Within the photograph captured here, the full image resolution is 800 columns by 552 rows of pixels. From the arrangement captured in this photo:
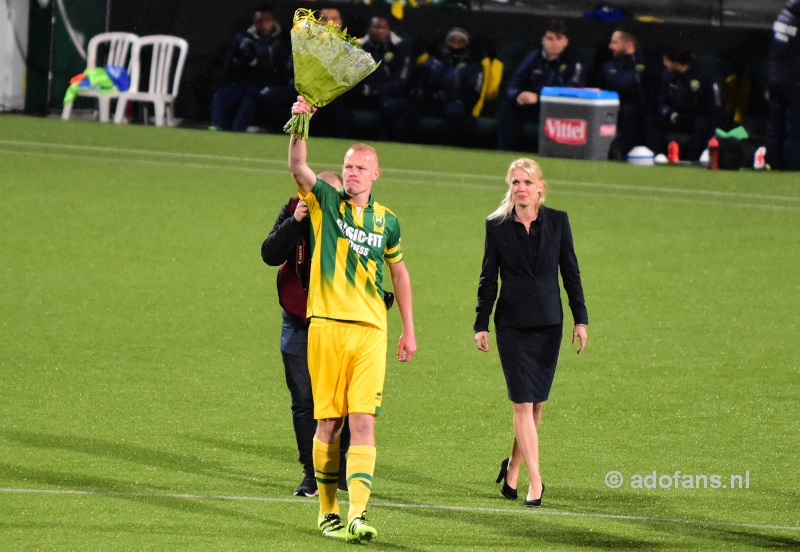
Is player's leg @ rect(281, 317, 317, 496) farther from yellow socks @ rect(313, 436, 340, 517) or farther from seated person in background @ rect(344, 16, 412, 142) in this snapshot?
seated person in background @ rect(344, 16, 412, 142)

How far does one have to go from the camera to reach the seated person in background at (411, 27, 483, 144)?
22.4 metres

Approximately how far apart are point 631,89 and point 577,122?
3.47 ft

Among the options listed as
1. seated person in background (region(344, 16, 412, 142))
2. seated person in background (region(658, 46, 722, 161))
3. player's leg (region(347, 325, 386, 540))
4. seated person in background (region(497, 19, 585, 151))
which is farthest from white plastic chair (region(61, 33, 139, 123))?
player's leg (region(347, 325, 386, 540))

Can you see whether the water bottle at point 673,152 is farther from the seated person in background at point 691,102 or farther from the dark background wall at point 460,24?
the dark background wall at point 460,24

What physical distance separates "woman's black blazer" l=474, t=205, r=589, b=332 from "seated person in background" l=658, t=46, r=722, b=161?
1424cm

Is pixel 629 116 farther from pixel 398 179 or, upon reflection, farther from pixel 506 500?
pixel 506 500

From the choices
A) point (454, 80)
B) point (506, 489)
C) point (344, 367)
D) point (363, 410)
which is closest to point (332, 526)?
point (363, 410)

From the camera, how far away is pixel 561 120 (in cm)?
2095

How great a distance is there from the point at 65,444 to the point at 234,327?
11.7ft

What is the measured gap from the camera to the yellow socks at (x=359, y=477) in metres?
6.30

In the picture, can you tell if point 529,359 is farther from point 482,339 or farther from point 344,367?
point 344,367

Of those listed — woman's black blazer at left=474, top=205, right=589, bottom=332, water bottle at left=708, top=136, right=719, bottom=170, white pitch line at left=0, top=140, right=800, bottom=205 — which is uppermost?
woman's black blazer at left=474, top=205, right=589, bottom=332

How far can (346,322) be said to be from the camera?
21.0 feet

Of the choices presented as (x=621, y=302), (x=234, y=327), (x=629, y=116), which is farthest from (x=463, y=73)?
(x=234, y=327)
